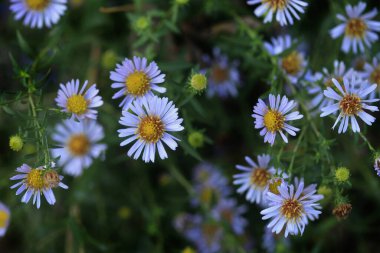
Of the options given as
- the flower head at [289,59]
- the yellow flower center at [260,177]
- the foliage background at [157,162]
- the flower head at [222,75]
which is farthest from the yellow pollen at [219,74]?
the yellow flower center at [260,177]

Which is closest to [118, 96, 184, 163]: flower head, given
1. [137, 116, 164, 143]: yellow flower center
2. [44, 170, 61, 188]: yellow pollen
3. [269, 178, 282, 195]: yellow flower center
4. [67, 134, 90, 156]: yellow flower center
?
[137, 116, 164, 143]: yellow flower center

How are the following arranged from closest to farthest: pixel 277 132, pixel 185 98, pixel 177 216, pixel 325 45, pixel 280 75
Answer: pixel 277 132 → pixel 185 98 → pixel 280 75 → pixel 325 45 → pixel 177 216

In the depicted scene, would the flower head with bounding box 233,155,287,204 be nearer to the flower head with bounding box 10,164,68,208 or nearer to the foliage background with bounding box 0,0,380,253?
the foliage background with bounding box 0,0,380,253

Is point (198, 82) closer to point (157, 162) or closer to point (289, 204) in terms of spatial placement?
point (289, 204)

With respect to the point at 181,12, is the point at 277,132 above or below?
below

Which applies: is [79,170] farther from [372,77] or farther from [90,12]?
[372,77]

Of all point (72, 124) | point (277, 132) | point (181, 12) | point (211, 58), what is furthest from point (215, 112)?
point (277, 132)
